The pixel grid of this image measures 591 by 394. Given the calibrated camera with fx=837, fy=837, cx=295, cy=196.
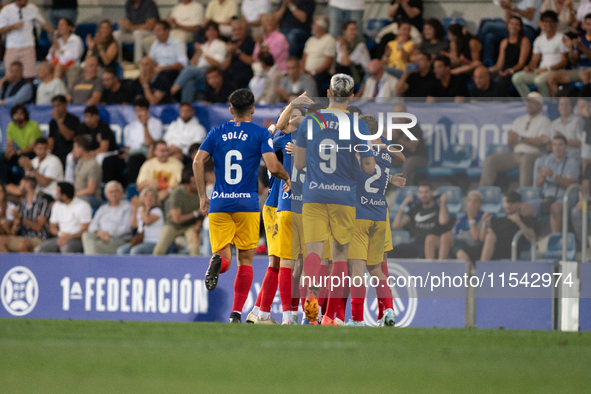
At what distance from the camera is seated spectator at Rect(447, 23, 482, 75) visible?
12.8 m

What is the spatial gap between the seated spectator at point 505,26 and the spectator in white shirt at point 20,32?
8.21 meters

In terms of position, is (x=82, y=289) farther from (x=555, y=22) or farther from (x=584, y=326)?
(x=555, y=22)

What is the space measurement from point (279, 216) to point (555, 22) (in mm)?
6420

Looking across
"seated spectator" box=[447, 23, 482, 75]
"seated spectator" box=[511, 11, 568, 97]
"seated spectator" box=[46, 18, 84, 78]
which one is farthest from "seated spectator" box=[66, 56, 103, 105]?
"seated spectator" box=[511, 11, 568, 97]

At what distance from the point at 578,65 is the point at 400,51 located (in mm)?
2672

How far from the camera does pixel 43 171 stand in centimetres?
1363

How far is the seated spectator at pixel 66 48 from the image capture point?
1540 centimetres

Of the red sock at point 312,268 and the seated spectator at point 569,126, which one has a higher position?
the seated spectator at point 569,126

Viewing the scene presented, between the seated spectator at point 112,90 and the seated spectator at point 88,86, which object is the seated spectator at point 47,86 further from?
the seated spectator at point 112,90

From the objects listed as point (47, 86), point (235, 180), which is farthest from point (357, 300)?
point (47, 86)

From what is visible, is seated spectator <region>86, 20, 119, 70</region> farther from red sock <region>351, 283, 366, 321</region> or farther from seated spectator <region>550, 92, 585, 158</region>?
red sock <region>351, 283, 366, 321</region>

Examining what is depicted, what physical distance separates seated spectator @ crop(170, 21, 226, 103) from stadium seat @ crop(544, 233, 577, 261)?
21.6ft

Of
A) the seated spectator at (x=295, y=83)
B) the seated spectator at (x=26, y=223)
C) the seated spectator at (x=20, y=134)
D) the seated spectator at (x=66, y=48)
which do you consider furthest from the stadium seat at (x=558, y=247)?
the seated spectator at (x=66, y=48)

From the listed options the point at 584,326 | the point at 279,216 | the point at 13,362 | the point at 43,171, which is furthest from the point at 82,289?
the point at 13,362
